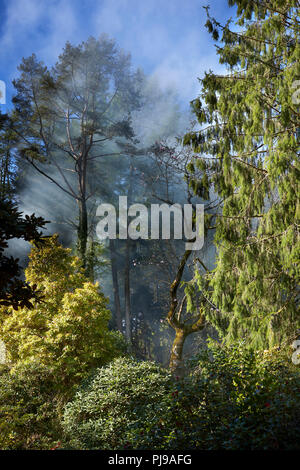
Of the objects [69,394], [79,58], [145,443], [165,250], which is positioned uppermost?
[79,58]

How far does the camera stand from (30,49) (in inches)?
631

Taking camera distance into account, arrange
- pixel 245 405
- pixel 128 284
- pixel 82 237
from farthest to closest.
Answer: pixel 128 284 < pixel 82 237 < pixel 245 405

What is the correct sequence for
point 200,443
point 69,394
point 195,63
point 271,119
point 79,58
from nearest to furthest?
point 200,443, point 271,119, point 69,394, point 79,58, point 195,63

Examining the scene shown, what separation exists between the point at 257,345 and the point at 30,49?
1610 centimetres

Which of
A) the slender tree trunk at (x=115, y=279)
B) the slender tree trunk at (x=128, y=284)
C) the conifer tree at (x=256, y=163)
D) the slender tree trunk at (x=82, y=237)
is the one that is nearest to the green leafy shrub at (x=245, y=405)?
the conifer tree at (x=256, y=163)

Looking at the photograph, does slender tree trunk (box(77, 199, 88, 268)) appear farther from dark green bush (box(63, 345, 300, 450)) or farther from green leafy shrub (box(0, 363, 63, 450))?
dark green bush (box(63, 345, 300, 450))

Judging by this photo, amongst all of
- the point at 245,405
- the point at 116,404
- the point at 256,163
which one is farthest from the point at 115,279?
the point at 245,405

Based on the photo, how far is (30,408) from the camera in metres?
6.30

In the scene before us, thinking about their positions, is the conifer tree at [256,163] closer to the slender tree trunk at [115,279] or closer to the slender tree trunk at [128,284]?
the slender tree trunk at [128,284]

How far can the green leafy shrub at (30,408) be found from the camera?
5.27 m

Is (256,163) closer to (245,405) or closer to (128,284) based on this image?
(245,405)

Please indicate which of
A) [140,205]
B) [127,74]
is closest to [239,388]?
[140,205]

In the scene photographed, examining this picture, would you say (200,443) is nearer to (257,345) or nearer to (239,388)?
(239,388)

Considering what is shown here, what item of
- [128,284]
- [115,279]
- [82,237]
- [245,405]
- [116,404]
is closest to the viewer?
[245,405]
